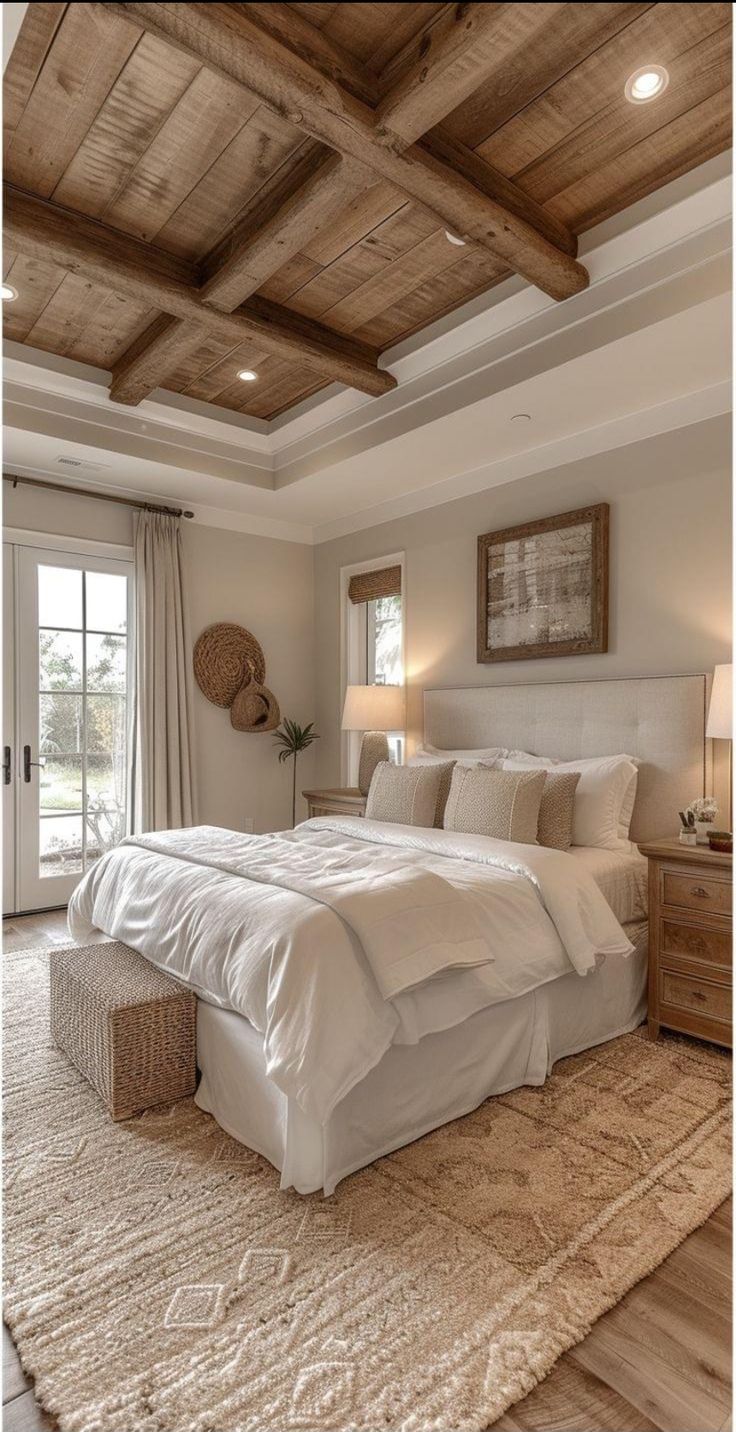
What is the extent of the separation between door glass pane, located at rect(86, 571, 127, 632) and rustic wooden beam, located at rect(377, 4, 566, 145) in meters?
3.31

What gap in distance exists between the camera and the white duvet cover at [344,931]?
2016 mm

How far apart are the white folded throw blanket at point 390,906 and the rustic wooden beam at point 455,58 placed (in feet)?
6.92

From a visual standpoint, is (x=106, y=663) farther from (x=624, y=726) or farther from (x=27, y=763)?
(x=624, y=726)

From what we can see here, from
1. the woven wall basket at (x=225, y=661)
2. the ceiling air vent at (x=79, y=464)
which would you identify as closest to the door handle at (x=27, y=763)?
the woven wall basket at (x=225, y=661)

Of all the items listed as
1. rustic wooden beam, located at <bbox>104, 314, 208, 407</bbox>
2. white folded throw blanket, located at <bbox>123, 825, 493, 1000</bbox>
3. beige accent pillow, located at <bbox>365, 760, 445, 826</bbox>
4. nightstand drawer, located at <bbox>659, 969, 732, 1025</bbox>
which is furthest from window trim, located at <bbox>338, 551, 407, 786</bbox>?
nightstand drawer, located at <bbox>659, 969, 732, 1025</bbox>

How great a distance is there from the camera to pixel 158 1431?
54.2 inches

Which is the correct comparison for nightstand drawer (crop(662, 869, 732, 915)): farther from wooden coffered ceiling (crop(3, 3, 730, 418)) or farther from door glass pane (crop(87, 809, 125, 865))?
door glass pane (crop(87, 809, 125, 865))

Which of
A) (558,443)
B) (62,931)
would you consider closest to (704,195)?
(558,443)

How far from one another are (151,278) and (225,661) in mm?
2733

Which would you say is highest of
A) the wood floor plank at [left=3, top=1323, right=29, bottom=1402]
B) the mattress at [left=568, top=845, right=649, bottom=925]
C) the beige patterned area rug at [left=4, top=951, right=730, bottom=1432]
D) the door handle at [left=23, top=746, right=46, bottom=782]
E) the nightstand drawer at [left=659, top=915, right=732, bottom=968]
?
the door handle at [left=23, top=746, right=46, bottom=782]

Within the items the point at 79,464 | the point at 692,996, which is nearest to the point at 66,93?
the point at 79,464

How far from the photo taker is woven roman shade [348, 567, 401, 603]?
5.16m

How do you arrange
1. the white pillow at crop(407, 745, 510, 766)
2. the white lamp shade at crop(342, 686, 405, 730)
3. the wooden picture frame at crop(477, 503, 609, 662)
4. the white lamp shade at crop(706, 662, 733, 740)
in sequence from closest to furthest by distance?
the white lamp shade at crop(706, 662, 733, 740), the wooden picture frame at crop(477, 503, 609, 662), the white pillow at crop(407, 745, 510, 766), the white lamp shade at crop(342, 686, 405, 730)

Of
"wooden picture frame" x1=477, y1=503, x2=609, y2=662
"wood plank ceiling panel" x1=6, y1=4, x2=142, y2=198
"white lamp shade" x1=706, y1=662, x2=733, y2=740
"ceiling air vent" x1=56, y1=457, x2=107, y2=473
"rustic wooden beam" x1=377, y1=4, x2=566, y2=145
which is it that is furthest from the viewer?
"ceiling air vent" x1=56, y1=457, x2=107, y2=473
